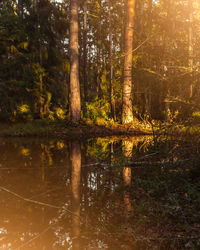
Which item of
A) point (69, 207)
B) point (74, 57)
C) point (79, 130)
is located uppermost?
point (74, 57)

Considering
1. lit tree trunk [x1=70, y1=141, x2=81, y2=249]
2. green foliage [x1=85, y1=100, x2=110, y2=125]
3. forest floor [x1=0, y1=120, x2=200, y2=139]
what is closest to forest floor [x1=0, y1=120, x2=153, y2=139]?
forest floor [x1=0, y1=120, x2=200, y2=139]

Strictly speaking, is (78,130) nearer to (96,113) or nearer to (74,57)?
(96,113)

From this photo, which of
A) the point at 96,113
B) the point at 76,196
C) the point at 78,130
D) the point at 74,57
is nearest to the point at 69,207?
the point at 76,196

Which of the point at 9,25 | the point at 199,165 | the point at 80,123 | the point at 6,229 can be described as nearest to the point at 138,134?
the point at 80,123

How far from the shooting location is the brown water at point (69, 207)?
8.61 ft

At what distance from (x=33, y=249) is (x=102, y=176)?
9.04 ft

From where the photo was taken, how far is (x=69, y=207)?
3482mm

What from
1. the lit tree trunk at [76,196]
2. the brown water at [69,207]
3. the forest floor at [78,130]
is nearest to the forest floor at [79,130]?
the forest floor at [78,130]

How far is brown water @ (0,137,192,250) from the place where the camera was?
103 inches

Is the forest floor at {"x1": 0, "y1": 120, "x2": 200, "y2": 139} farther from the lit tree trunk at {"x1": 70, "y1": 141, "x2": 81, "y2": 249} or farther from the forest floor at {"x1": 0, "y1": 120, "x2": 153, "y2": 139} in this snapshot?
the lit tree trunk at {"x1": 70, "y1": 141, "x2": 81, "y2": 249}

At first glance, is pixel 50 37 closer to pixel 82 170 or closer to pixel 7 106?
pixel 7 106

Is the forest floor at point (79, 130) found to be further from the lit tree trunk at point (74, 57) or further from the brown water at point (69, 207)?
the brown water at point (69, 207)

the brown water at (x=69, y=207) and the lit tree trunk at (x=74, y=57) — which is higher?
the lit tree trunk at (x=74, y=57)

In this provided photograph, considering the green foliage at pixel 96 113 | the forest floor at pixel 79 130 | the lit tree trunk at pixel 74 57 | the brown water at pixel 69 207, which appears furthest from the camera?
the green foliage at pixel 96 113
